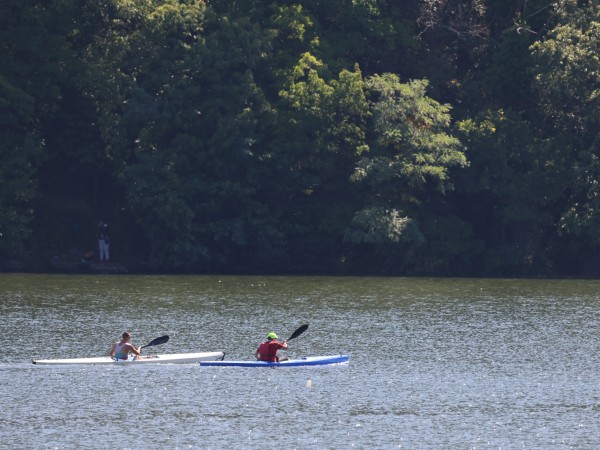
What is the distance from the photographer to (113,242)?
2916 inches

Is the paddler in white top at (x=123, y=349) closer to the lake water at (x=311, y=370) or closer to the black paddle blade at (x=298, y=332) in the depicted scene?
the lake water at (x=311, y=370)

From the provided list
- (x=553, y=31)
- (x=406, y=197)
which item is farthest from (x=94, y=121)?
(x=553, y=31)

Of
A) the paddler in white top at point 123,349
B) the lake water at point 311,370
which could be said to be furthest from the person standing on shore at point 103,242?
the paddler in white top at point 123,349

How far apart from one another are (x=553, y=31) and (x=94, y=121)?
23717 mm

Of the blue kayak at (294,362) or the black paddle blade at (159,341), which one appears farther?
the black paddle blade at (159,341)

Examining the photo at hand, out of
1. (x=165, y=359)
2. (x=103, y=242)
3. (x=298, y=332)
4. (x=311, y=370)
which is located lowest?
(x=311, y=370)

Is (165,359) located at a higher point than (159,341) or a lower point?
lower

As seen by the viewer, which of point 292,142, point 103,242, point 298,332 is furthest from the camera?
point 292,142

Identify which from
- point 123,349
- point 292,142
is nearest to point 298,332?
point 123,349

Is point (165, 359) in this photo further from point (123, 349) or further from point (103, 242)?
point (103, 242)

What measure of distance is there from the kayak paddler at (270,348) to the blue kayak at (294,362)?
0.19m

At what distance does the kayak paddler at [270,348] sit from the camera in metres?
43.6

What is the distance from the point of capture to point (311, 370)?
43.8 meters

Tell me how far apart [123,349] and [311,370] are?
580 centimetres
